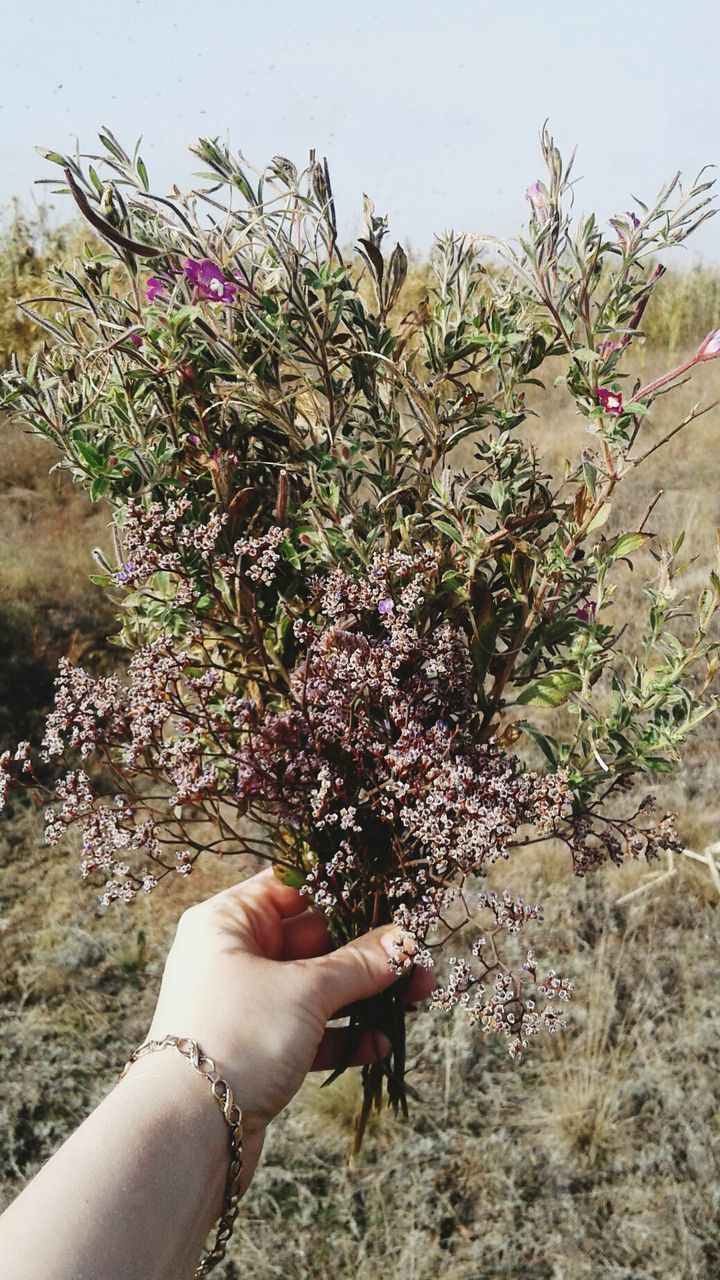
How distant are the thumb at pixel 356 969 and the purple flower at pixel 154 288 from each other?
92cm

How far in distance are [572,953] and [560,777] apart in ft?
7.12

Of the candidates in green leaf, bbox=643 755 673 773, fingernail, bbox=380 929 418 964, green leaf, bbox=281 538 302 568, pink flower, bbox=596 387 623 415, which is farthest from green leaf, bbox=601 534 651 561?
fingernail, bbox=380 929 418 964

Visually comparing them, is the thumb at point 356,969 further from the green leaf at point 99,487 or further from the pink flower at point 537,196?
the pink flower at point 537,196

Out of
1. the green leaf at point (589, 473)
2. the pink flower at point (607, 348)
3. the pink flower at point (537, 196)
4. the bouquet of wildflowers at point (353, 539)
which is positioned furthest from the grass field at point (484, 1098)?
the pink flower at point (537, 196)

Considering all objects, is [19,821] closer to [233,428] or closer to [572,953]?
[572,953]

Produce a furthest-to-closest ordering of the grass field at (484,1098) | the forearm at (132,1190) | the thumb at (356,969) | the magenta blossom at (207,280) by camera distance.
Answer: the grass field at (484,1098) < the thumb at (356,969) < the magenta blossom at (207,280) < the forearm at (132,1190)

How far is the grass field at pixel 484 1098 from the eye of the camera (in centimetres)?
241

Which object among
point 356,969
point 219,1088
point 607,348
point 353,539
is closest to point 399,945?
point 356,969

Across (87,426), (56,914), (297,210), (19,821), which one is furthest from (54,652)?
(297,210)

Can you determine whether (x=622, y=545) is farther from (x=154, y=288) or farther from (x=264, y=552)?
(x=154, y=288)

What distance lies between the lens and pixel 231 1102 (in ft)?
4.21

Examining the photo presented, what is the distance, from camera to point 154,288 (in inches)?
49.9

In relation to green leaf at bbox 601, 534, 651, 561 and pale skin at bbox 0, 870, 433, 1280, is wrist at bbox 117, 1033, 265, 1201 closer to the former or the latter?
pale skin at bbox 0, 870, 433, 1280

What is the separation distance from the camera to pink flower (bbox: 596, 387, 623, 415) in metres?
1.10
